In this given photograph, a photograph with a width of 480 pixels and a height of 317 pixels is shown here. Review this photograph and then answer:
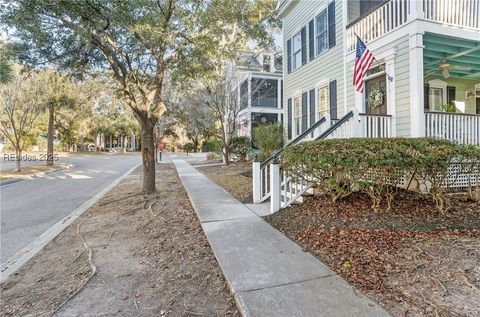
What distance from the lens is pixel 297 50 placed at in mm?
12172

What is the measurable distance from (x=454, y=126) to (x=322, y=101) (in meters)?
4.46

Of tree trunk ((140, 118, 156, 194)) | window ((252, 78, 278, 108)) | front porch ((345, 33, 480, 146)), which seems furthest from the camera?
window ((252, 78, 278, 108))

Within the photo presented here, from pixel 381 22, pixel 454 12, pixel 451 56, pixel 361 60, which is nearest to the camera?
pixel 454 12

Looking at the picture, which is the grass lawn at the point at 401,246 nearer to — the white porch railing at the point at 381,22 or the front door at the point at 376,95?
the front door at the point at 376,95

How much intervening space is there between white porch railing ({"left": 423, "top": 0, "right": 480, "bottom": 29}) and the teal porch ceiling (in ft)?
1.31

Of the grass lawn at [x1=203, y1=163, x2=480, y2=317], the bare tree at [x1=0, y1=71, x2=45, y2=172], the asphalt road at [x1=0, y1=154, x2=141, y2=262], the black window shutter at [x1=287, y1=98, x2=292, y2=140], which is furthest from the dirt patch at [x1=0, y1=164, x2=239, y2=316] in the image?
the bare tree at [x1=0, y1=71, x2=45, y2=172]

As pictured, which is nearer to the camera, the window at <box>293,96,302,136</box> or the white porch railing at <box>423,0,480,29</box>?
the white porch railing at <box>423,0,480,29</box>

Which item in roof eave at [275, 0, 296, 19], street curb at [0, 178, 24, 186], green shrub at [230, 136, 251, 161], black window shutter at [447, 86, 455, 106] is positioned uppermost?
roof eave at [275, 0, 296, 19]

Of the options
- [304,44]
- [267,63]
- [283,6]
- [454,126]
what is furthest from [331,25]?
[267,63]

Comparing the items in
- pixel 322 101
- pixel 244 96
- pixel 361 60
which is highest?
pixel 244 96

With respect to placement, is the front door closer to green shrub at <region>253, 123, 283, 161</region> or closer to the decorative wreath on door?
the decorative wreath on door

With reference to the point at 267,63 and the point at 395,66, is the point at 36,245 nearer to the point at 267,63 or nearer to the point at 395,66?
the point at 395,66

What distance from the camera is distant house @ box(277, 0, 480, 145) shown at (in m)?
6.69

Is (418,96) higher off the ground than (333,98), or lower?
lower
